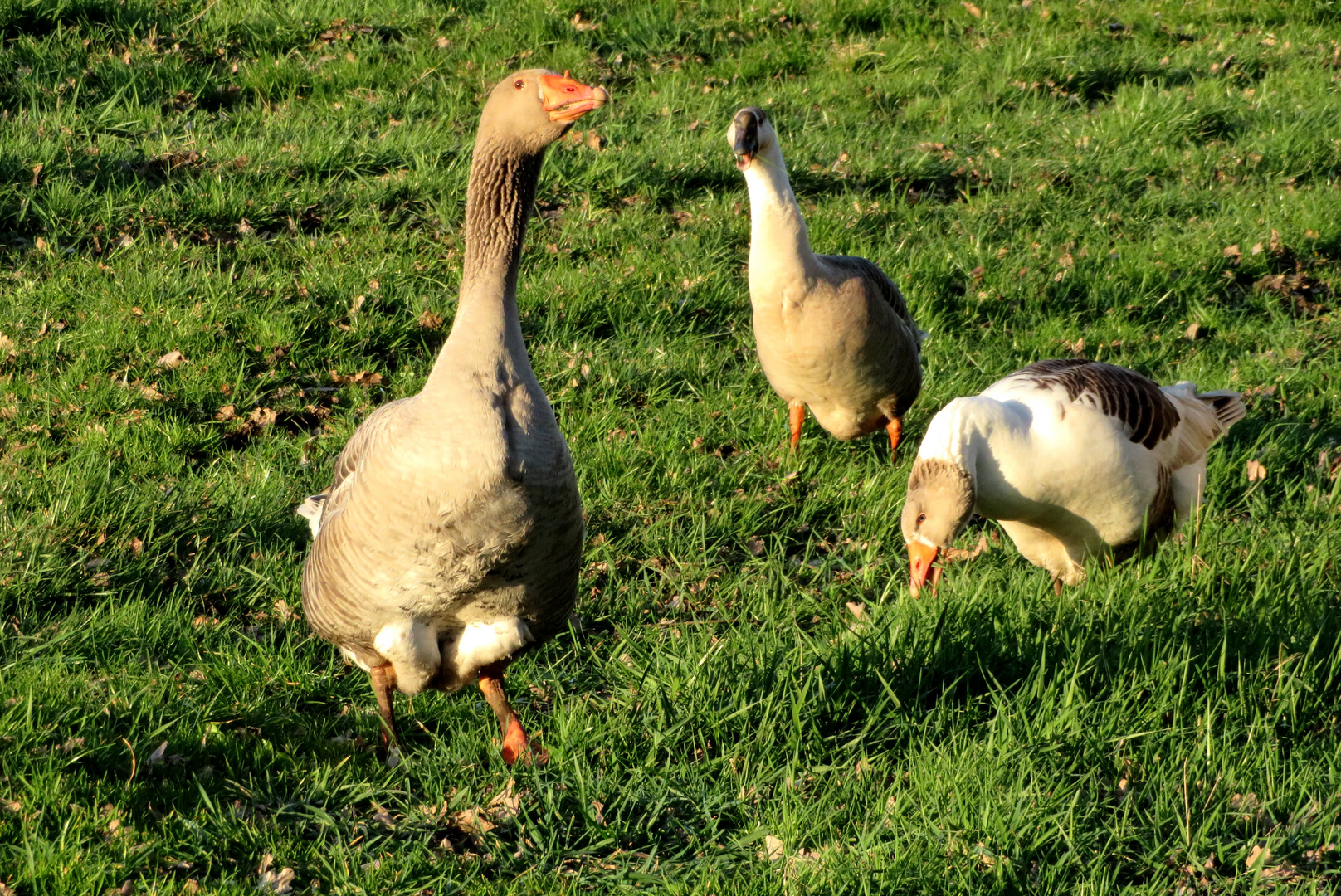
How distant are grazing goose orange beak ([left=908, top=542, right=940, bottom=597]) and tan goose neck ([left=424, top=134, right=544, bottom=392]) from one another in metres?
1.83

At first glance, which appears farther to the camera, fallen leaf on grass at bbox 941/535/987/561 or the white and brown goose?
fallen leaf on grass at bbox 941/535/987/561

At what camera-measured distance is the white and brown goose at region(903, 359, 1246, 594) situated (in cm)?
445

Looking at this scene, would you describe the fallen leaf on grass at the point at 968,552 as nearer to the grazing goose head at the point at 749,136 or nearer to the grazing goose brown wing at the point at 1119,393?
the grazing goose brown wing at the point at 1119,393

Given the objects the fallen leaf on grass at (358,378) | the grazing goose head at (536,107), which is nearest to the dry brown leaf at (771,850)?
the grazing goose head at (536,107)

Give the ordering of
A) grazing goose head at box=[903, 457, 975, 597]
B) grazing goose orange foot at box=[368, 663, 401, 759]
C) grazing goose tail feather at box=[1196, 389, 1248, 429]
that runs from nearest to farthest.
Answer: grazing goose orange foot at box=[368, 663, 401, 759]
grazing goose head at box=[903, 457, 975, 597]
grazing goose tail feather at box=[1196, 389, 1248, 429]

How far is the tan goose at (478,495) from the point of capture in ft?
10.9

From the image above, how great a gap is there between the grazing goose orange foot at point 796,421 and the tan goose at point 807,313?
10 centimetres

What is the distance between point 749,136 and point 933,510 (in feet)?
6.99

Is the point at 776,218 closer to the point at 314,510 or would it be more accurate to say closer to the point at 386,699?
the point at 314,510

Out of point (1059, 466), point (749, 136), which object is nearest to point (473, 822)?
point (1059, 466)

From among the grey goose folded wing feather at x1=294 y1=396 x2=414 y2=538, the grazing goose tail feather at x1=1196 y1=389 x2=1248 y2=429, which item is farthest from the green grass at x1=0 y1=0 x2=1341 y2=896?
the grey goose folded wing feather at x1=294 y1=396 x2=414 y2=538

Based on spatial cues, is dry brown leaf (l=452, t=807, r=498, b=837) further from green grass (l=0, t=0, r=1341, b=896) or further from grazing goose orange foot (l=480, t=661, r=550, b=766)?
grazing goose orange foot (l=480, t=661, r=550, b=766)

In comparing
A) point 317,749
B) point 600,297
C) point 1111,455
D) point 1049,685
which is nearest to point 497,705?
point 317,749

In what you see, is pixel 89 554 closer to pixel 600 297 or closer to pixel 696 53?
pixel 600 297
